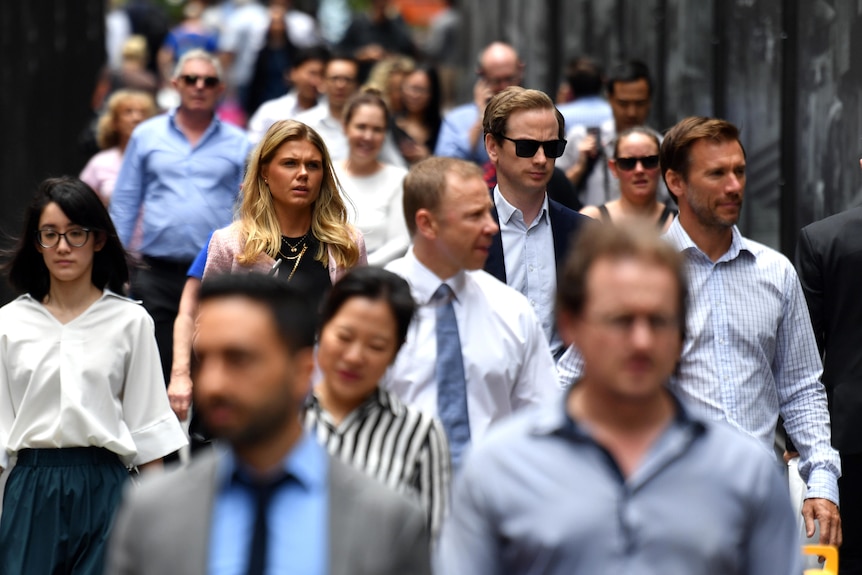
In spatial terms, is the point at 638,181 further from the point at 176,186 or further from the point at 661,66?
the point at 661,66

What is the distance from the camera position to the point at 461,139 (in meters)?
13.1

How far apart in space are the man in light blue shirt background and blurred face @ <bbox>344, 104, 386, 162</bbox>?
6968mm

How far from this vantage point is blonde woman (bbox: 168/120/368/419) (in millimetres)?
7453

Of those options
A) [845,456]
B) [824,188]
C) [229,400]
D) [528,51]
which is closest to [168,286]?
[824,188]

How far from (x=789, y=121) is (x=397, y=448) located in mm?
6381

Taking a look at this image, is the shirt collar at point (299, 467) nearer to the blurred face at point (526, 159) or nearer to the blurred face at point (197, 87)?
the blurred face at point (526, 159)

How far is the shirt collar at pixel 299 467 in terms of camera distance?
3.86m

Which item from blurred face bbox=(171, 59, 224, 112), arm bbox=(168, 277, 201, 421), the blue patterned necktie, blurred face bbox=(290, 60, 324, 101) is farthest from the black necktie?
blurred face bbox=(290, 60, 324, 101)

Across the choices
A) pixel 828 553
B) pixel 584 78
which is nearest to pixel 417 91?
pixel 584 78

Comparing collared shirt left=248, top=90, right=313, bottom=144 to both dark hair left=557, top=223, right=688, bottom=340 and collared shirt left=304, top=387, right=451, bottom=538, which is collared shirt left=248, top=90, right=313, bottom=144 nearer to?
collared shirt left=304, top=387, right=451, bottom=538

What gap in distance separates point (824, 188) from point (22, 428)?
512 centimetres

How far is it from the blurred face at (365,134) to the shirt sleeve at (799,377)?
454 centimetres

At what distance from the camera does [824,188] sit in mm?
10297

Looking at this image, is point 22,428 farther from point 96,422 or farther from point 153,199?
point 153,199
